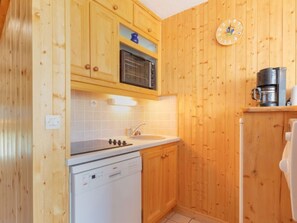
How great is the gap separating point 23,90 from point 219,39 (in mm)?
1915

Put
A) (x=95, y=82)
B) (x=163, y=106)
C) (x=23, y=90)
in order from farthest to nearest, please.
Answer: (x=163, y=106) → (x=95, y=82) → (x=23, y=90)

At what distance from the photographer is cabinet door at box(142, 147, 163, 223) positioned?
67.0 inches

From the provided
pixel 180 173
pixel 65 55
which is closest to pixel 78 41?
pixel 65 55

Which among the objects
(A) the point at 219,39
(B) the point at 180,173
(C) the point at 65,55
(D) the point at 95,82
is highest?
(A) the point at 219,39

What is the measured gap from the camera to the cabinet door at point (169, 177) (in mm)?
1999

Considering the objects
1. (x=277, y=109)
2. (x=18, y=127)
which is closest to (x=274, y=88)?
(x=277, y=109)

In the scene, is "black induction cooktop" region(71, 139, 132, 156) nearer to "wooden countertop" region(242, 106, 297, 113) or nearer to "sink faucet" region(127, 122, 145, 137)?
"sink faucet" region(127, 122, 145, 137)

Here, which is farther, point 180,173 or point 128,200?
point 180,173

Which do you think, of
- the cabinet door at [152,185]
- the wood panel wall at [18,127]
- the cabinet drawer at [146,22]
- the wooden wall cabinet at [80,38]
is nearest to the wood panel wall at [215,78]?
the cabinet drawer at [146,22]

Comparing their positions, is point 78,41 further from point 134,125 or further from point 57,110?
point 134,125

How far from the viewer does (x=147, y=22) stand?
85.7 inches

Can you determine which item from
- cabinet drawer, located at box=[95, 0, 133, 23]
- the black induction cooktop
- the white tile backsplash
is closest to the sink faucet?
the white tile backsplash

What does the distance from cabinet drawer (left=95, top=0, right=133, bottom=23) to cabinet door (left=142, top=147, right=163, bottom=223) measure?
143 cm

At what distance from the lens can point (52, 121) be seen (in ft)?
3.62
